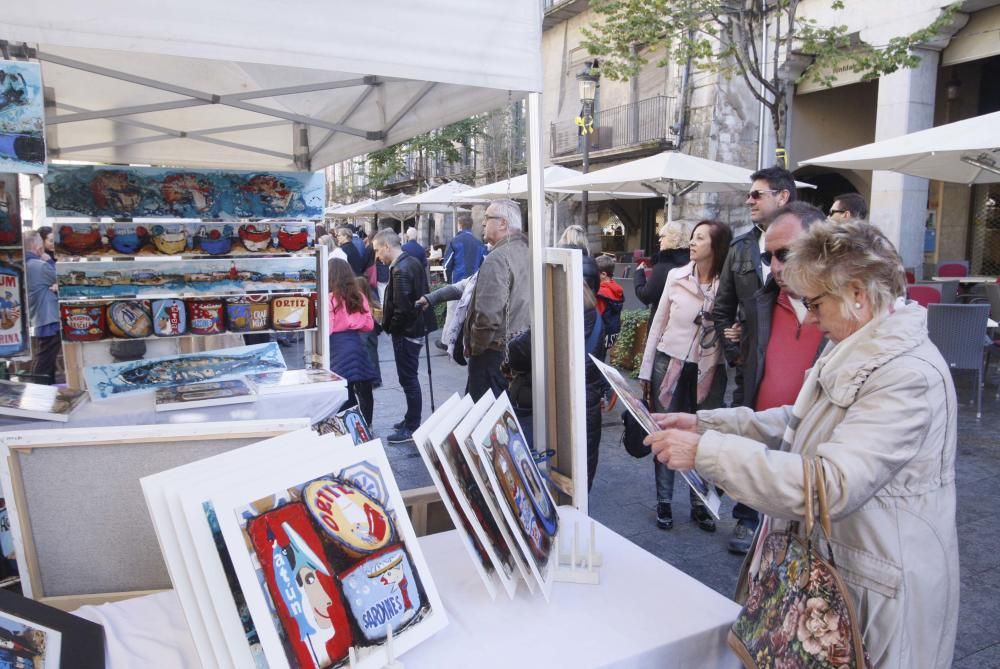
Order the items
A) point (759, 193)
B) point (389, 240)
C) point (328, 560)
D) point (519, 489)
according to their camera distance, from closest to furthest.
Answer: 1. point (328, 560)
2. point (519, 489)
3. point (759, 193)
4. point (389, 240)

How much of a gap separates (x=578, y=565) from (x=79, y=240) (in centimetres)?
343

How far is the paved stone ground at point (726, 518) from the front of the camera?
3.09m

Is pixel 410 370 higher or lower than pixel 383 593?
lower

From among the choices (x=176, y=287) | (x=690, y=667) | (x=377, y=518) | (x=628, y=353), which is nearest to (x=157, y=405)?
(x=176, y=287)

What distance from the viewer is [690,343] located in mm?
3871

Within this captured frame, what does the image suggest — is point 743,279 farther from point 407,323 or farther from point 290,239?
point 407,323

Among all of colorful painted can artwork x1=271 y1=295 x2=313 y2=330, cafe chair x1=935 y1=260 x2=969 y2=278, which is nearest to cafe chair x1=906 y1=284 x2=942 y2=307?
cafe chair x1=935 y1=260 x2=969 y2=278

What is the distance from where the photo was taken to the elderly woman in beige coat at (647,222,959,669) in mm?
1429

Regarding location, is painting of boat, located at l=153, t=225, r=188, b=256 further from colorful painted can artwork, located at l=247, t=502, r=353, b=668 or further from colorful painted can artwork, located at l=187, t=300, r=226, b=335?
colorful painted can artwork, located at l=247, t=502, r=353, b=668

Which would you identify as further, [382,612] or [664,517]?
[664,517]

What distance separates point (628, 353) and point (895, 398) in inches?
272

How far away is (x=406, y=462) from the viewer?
17.2 ft

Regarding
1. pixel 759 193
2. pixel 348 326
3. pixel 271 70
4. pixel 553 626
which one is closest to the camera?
pixel 553 626

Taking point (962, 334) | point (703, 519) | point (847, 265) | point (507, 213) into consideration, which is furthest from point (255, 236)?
point (962, 334)
